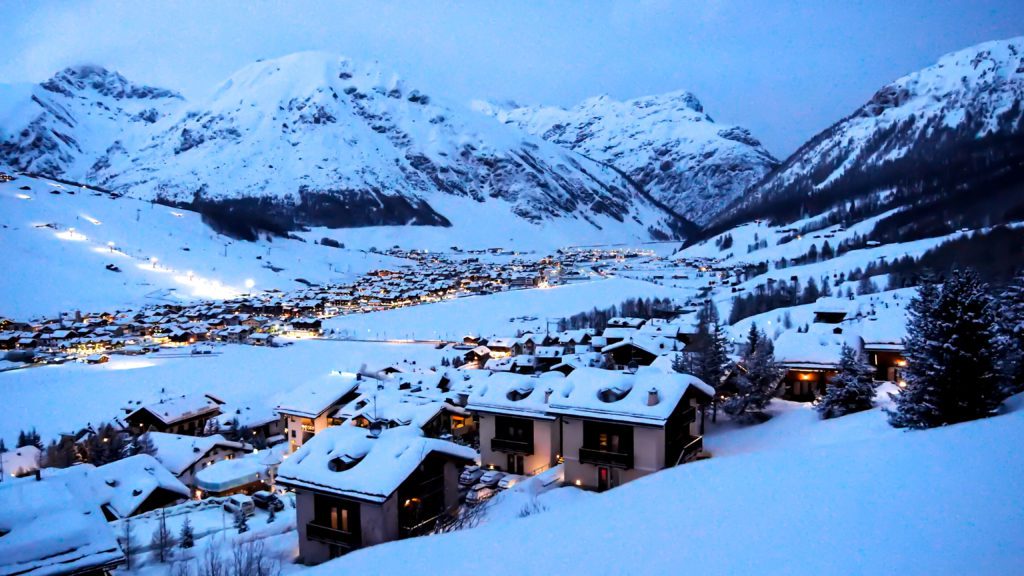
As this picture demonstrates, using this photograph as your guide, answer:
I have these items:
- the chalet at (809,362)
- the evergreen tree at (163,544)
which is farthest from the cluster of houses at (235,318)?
the chalet at (809,362)

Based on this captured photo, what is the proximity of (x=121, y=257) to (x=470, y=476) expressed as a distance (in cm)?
9692

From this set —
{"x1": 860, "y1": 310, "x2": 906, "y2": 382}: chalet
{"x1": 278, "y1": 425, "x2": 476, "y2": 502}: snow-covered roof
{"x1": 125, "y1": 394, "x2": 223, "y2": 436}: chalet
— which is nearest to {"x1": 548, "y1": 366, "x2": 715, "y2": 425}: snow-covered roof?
{"x1": 278, "y1": 425, "x2": 476, "y2": 502}: snow-covered roof

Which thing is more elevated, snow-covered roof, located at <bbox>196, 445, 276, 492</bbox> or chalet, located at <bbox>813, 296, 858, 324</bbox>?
chalet, located at <bbox>813, 296, 858, 324</bbox>

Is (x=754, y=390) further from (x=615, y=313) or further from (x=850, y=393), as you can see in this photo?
(x=615, y=313)

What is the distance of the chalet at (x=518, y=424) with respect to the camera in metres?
18.1

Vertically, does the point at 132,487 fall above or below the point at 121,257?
below

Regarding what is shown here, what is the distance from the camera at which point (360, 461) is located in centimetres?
1344

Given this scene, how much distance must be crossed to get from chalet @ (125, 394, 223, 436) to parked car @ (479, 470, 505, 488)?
20.7 m

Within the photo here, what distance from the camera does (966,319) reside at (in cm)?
1230

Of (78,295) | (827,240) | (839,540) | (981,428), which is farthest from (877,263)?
(78,295)

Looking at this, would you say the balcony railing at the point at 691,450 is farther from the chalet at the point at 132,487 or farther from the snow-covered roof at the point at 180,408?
the snow-covered roof at the point at 180,408

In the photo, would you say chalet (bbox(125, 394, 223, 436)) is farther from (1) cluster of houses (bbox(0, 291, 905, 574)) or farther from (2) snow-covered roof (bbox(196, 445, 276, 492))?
(2) snow-covered roof (bbox(196, 445, 276, 492))

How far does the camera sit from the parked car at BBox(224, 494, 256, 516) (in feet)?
62.3

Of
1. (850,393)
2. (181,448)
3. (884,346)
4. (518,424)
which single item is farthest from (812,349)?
(181,448)
